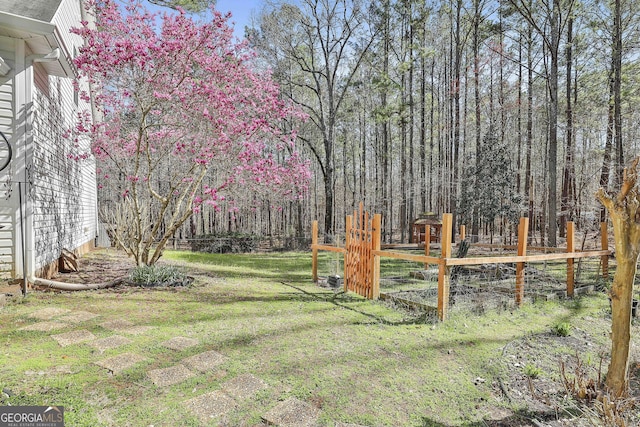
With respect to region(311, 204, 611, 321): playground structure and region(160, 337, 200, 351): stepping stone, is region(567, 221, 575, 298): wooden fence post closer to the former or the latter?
region(311, 204, 611, 321): playground structure

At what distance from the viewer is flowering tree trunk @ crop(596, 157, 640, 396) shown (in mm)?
2691

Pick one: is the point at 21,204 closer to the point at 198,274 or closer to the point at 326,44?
the point at 198,274

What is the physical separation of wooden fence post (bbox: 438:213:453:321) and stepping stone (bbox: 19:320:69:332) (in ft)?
15.2

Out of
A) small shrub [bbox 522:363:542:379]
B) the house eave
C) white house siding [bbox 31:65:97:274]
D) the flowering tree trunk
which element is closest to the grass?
small shrub [bbox 522:363:542:379]

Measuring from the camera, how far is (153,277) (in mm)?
6355

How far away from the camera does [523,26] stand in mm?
17781

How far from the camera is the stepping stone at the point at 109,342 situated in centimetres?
343

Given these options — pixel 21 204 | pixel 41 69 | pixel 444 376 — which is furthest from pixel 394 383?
pixel 41 69

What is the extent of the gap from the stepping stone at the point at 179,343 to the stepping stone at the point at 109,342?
0.39 meters

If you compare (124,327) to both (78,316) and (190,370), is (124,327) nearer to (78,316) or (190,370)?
(78,316)

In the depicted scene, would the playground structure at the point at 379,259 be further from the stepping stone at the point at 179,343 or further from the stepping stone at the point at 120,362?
the stepping stone at the point at 120,362

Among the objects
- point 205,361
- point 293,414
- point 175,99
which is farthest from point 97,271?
Answer: point 293,414

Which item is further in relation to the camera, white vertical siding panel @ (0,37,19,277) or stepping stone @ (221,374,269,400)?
white vertical siding panel @ (0,37,19,277)

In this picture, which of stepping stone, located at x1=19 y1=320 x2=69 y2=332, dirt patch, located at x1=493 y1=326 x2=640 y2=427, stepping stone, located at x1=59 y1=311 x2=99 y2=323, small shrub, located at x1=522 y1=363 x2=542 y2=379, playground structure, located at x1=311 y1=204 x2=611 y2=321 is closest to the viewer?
dirt patch, located at x1=493 y1=326 x2=640 y2=427
